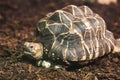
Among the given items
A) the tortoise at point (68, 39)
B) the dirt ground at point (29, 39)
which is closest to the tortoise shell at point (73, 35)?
the tortoise at point (68, 39)

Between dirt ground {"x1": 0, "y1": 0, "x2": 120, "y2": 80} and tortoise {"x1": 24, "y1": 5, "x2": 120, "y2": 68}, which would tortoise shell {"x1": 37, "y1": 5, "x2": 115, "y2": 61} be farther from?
dirt ground {"x1": 0, "y1": 0, "x2": 120, "y2": 80}

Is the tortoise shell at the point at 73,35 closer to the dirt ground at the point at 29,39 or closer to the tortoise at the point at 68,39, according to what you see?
the tortoise at the point at 68,39

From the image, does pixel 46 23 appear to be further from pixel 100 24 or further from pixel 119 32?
pixel 119 32

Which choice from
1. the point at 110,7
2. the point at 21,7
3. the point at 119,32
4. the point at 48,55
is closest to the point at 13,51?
the point at 48,55

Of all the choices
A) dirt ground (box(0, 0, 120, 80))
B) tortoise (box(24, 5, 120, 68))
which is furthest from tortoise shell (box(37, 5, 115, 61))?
dirt ground (box(0, 0, 120, 80))

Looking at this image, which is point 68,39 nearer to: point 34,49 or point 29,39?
point 34,49
